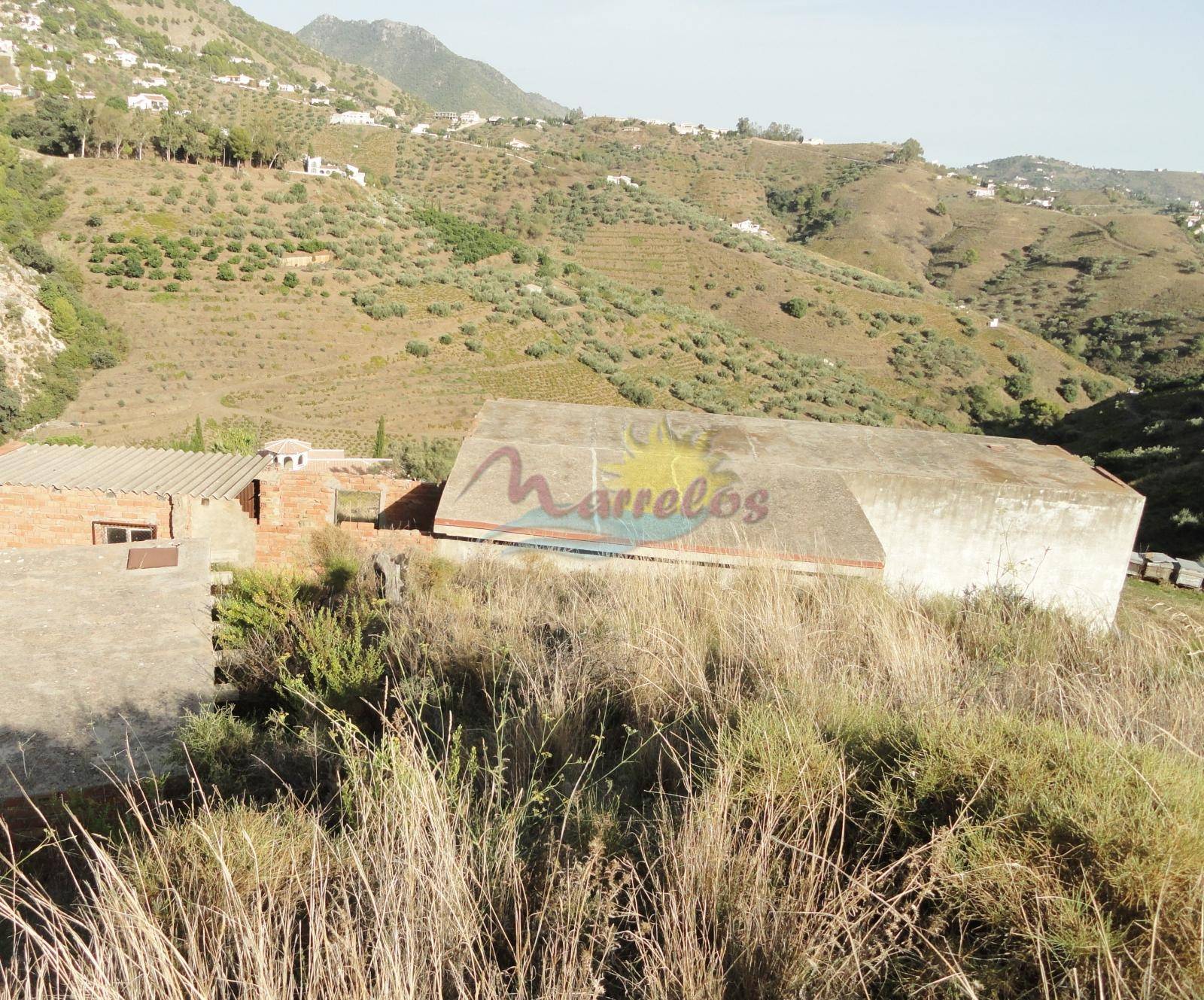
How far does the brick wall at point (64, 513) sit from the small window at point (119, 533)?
5cm

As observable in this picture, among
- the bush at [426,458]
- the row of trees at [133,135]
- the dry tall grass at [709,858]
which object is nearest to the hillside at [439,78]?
the row of trees at [133,135]

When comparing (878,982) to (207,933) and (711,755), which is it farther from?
(207,933)

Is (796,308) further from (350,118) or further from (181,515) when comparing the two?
(350,118)

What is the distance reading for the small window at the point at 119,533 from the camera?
8.93 meters

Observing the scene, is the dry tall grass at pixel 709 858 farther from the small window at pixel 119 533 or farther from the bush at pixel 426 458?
the bush at pixel 426 458

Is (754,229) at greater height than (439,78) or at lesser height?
lesser

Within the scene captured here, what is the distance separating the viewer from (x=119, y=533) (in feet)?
29.5

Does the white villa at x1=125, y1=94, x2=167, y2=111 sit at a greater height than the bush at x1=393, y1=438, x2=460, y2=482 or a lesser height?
greater

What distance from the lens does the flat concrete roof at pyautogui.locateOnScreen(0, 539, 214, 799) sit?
421cm

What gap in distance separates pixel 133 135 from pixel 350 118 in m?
35.2

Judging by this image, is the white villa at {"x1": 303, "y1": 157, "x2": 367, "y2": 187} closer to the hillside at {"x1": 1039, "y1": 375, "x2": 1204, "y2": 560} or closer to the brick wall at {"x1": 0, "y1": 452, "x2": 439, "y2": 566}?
the hillside at {"x1": 1039, "y1": 375, "x2": 1204, "y2": 560}

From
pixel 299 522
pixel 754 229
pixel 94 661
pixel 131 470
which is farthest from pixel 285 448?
pixel 754 229

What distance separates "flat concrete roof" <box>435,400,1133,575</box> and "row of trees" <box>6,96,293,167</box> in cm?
4830

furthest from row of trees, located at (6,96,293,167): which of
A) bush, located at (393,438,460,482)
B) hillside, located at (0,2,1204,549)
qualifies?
bush, located at (393,438,460,482)
